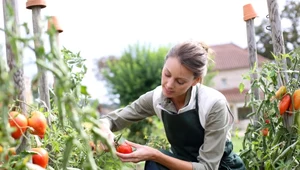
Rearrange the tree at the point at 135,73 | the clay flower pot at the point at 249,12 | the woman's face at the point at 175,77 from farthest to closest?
the tree at the point at 135,73
the clay flower pot at the point at 249,12
the woman's face at the point at 175,77

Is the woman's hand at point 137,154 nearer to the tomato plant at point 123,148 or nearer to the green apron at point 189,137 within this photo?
the tomato plant at point 123,148

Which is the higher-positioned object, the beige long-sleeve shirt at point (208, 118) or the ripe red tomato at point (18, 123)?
the ripe red tomato at point (18, 123)

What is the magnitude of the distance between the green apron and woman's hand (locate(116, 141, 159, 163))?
0.83ft

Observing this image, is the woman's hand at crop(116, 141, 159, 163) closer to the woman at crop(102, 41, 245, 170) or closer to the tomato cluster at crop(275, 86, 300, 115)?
the woman at crop(102, 41, 245, 170)

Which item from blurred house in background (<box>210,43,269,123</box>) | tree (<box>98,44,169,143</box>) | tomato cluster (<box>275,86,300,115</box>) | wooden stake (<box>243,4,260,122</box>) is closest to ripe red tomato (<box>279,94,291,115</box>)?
tomato cluster (<box>275,86,300,115</box>)

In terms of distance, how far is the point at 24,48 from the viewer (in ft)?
1.70

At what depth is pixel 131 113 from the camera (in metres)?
1.92

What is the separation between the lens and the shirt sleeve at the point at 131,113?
1.88 metres

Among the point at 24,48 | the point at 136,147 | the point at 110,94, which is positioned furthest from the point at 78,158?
the point at 110,94

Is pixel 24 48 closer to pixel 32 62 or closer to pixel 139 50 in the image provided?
pixel 32 62

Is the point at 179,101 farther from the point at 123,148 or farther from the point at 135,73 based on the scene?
the point at 135,73

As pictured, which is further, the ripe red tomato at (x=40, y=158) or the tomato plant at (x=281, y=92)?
the tomato plant at (x=281, y=92)

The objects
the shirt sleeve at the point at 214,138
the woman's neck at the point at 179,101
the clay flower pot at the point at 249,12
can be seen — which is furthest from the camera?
the clay flower pot at the point at 249,12

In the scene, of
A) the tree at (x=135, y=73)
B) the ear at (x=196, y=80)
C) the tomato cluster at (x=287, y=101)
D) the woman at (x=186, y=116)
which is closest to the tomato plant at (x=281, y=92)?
the tomato cluster at (x=287, y=101)
